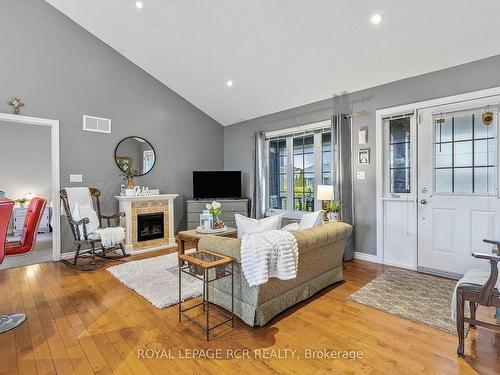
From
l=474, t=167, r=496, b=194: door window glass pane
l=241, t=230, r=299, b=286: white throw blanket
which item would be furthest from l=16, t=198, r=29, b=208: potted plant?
l=474, t=167, r=496, b=194: door window glass pane

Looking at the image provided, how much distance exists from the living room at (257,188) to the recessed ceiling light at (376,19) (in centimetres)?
2

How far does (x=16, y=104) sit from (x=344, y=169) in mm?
5007

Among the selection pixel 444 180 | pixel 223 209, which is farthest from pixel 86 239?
pixel 444 180

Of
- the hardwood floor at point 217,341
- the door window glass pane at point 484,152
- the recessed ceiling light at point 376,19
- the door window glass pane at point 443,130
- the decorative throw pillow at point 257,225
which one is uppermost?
the recessed ceiling light at point 376,19

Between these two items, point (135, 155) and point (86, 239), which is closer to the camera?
point (86, 239)

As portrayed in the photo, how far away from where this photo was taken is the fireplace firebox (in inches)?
195

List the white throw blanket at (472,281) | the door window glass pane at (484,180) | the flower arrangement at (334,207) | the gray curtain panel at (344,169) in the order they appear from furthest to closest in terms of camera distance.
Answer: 1. the gray curtain panel at (344,169)
2. the flower arrangement at (334,207)
3. the door window glass pane at (484,180)
4. the white throw blanket at (472,281)

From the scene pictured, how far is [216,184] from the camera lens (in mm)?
6094

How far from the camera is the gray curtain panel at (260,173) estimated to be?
5.77 metres

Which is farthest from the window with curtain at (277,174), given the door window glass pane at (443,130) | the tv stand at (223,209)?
the door window glass pane at (443,130)

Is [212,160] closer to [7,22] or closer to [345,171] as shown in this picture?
[345,171]

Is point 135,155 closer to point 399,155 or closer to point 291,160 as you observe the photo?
point 291,160

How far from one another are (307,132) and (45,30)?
4.56 meters

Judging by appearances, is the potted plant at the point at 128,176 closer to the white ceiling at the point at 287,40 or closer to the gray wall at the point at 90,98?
the gray wall at the point at 90,98
